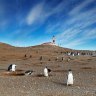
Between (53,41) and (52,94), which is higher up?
(53,41)

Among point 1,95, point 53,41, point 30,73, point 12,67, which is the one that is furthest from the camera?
point 53,41

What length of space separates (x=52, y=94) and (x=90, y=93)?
2.16 m

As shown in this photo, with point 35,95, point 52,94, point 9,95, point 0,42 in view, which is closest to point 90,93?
point 52,94

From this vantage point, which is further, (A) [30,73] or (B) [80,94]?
(A) [30,73]

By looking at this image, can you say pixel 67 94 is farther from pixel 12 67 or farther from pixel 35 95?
pixel 12 67

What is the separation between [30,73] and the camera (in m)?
27.7

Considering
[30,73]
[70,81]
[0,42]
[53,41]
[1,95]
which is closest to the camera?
[1,95]

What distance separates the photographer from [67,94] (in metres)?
15.7

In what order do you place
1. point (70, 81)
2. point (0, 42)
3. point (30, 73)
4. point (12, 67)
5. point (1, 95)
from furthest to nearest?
point (0, 42) → point (12, 67) → point (30, 73) → point (70, 81) → point (1, 95)

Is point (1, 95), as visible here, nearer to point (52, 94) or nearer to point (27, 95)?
point (27, 95)

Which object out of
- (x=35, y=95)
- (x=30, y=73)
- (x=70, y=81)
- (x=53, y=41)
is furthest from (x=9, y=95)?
(x=53, y=41)

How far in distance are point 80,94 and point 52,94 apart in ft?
5.06

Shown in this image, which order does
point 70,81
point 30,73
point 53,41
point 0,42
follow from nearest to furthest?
point 70,81, point 30,73, point 0,42, point 53,41

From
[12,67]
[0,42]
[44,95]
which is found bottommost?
[44,95]
